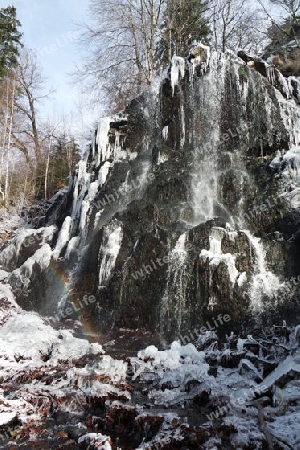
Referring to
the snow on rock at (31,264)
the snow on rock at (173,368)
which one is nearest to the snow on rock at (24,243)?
the snow on rock at (31,264)

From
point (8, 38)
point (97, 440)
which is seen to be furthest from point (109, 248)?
point (8, 38)

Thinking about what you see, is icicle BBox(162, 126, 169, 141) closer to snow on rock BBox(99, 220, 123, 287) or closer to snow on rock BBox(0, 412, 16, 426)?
snow on rock BBox(99, 220, 123, 287)

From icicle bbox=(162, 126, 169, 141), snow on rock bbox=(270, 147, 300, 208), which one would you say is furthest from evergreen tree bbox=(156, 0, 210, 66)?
snow on rock bbox=(270, 147, 300, 208)

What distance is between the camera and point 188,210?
10.3 metres

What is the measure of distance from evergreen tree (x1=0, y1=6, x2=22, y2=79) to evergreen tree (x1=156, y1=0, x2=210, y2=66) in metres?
9.90

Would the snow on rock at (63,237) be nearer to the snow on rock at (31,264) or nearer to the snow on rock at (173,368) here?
the snow on rock at (31,264)

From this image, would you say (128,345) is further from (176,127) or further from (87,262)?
(176,127)

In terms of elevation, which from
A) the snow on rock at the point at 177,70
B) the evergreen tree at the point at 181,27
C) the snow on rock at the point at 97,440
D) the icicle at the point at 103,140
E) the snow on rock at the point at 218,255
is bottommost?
the snow on rock at the point at 97,440

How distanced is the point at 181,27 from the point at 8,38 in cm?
1247

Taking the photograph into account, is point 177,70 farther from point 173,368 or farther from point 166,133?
point 173,368

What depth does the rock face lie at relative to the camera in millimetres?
7918

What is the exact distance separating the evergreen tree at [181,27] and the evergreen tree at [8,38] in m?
A: 9.90

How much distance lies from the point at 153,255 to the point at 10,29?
73.1 ft

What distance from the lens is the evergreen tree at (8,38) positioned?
22.6m
